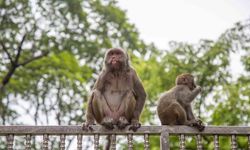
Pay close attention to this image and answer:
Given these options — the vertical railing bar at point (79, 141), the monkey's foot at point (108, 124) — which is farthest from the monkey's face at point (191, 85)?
the vertical railing bar at point (79, 141)

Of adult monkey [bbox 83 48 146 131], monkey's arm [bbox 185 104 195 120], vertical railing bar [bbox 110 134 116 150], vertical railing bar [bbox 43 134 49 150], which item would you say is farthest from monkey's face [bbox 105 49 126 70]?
vertical railing bar [bbox 43 134 49 150]

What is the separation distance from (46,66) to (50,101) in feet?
6.81

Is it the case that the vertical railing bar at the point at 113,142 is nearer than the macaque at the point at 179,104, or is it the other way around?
the vertical railing bar at the point at 113,142

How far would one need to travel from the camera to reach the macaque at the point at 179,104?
959 cm

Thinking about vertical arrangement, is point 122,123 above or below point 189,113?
below

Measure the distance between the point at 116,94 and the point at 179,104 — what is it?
1.23 m

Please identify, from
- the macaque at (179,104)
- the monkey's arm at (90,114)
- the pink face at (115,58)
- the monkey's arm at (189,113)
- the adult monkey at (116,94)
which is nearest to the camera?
the monkey's arm at (90,114)

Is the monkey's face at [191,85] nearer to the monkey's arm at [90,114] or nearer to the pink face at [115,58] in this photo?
the pink face at [115,58]

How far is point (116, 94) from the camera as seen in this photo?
367 inches

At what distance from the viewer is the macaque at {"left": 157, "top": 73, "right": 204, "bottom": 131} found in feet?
31.4

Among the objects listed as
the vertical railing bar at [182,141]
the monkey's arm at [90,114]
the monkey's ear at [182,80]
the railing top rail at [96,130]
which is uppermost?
the monkey's ear at [182,80]

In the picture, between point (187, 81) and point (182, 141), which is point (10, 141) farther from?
point (187, 81)

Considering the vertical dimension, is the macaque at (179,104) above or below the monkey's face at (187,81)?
below

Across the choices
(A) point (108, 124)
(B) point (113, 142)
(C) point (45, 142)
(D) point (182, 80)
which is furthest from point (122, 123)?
(D) point (182, 80)
